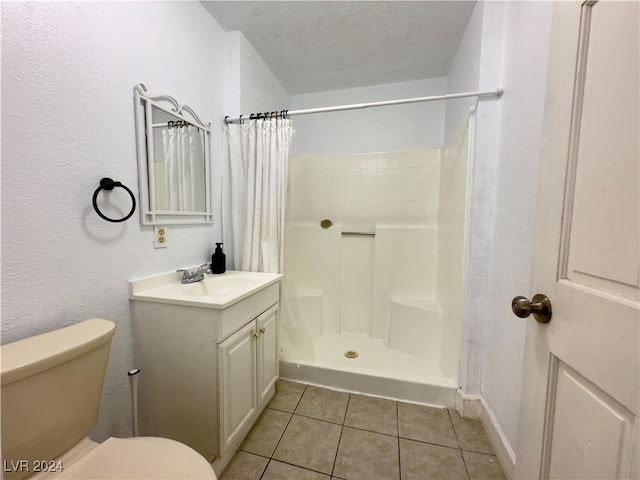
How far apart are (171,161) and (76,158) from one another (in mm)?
448

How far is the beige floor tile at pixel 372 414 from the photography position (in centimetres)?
137

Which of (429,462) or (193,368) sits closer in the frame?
(193,368)

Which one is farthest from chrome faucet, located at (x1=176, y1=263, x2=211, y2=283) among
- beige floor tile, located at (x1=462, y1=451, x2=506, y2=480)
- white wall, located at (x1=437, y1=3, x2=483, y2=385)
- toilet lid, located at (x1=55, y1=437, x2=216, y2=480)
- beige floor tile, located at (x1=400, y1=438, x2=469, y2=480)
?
beige floor tile, located at (x1=462, y1=451, x2=506, y2=480)

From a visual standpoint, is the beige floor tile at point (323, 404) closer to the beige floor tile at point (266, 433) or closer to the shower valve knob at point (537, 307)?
the beige floor tile at point (266, 433)

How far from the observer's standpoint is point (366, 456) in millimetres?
1205

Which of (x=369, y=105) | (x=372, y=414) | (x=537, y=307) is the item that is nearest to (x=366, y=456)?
(x=372, y=414)

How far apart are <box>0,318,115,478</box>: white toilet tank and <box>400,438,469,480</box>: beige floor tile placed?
128 cm

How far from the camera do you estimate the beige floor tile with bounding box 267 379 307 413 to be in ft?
4.99

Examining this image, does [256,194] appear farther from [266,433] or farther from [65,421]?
[266,433]

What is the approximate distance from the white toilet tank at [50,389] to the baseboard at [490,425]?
1.64 meters

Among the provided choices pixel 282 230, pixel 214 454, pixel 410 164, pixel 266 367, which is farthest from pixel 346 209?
pixel 214 454

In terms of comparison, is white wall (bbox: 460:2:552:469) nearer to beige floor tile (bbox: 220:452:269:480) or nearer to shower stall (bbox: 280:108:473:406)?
shower stall (bbox: 280:108:473:406)

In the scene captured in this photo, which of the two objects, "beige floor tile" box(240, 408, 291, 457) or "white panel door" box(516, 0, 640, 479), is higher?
"white panel door" box(516, 0, 640, 479)

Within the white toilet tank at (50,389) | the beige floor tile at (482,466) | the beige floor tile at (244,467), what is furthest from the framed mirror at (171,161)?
the beige floor tile at (482,466)
